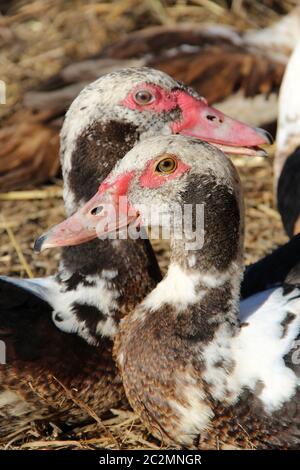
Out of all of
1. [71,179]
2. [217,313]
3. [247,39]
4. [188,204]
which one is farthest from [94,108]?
A: [247,39]

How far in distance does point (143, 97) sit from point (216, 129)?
1.00ft

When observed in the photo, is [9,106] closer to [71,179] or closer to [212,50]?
[212,50]

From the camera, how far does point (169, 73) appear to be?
588cm

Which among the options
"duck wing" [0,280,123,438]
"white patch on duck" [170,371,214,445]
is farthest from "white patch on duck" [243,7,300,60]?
"white patch on duck" [170,371,214,445]

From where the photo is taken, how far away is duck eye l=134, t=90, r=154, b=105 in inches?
147

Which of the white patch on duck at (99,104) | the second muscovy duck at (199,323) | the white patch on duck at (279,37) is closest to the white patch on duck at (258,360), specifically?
the second muscovy duck at (199,323)

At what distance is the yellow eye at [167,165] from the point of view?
129 inches

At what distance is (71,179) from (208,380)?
958 millimetres

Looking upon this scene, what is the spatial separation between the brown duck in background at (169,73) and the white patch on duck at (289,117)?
2.91ft

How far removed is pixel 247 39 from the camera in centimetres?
638

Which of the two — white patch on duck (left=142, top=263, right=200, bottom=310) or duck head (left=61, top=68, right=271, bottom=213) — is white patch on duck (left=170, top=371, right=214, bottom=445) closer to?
white patch on duck (left=142, top=263, right=200, bottom=310)

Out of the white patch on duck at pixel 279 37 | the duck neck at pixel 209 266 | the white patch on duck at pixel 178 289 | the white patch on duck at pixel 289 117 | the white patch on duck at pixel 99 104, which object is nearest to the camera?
the duck neck at pixel 209 266

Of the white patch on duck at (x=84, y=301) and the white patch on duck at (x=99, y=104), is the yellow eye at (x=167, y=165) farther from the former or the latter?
the white patch on duck at (x=84, y=301)

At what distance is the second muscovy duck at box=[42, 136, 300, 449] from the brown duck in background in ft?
8.18
